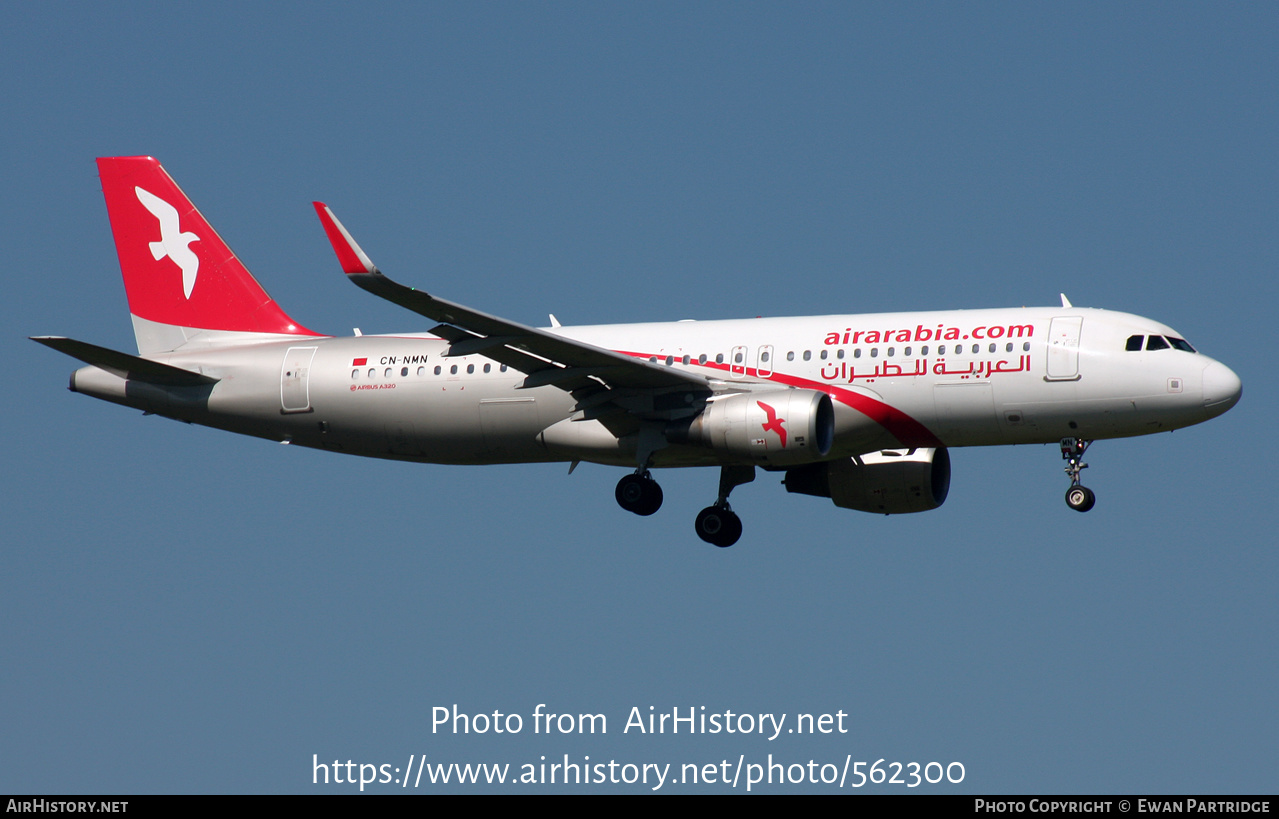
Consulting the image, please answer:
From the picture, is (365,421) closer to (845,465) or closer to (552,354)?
(552,354)

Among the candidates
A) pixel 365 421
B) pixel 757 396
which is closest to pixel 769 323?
pixel 757 396

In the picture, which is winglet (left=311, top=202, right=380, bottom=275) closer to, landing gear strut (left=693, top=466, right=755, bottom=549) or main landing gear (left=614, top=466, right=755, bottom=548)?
main landing gear (left=614, top=466, right=755, bottom=548)

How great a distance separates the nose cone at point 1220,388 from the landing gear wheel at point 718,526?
10732mm

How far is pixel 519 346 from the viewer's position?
33.9 metres

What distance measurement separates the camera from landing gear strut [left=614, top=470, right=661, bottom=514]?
36.9 metres

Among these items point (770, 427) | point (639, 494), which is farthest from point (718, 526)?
point (770, 427)

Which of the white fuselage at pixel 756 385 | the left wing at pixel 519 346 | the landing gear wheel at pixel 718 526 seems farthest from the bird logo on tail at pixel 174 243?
the landing gear wheel at pixel 718 526

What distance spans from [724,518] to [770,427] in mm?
5220

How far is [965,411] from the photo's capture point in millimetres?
34500

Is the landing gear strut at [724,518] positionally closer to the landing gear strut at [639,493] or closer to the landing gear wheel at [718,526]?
the landing gear wheel at [718,526]

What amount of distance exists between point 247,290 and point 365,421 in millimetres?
5609

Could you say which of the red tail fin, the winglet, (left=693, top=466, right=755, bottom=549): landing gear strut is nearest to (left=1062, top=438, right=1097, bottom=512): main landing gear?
(left=693, top=466, right=755, bottom=549): landing gear strut

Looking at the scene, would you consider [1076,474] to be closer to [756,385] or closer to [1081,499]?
[1081,499]

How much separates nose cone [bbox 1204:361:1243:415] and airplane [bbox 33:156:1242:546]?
0.16ft
